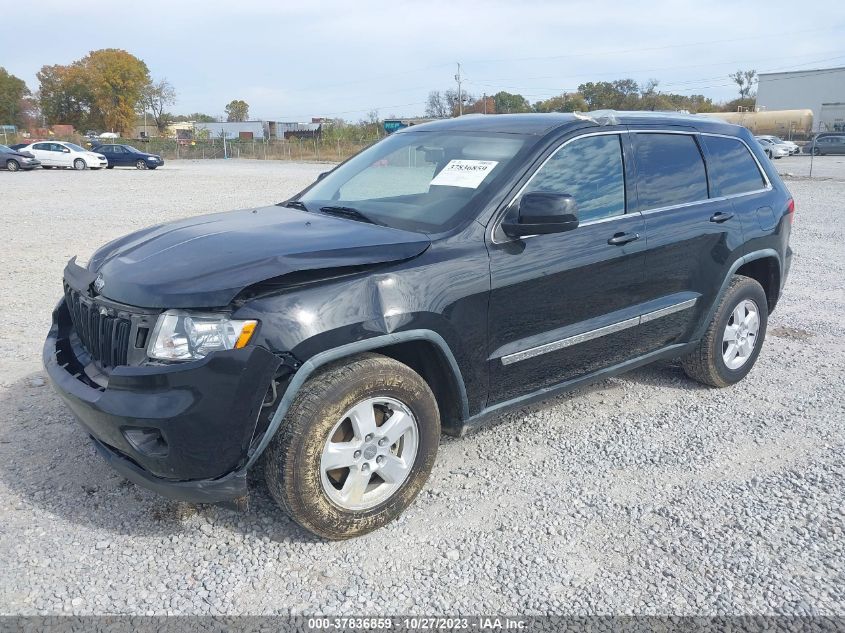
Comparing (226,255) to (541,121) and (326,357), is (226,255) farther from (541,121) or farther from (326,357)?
(541,121)

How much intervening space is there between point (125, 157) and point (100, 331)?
37.2m

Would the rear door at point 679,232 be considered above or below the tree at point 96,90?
below

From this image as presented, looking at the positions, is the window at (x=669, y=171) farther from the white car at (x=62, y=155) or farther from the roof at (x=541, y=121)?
the white car at (x=62, y=155)

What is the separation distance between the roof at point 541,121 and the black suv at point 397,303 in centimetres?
3

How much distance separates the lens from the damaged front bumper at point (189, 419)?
2.72m

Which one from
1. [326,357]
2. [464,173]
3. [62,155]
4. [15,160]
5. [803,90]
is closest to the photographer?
[326,357]

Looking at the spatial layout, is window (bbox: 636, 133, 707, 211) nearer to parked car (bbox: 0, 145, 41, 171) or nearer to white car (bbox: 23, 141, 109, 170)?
parked car (bbox: 0, 145, 41, 171)

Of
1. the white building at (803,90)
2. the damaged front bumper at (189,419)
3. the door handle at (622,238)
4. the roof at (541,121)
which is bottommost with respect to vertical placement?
the damaged front bumper at (189,419)

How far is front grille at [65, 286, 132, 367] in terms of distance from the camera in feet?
9.73

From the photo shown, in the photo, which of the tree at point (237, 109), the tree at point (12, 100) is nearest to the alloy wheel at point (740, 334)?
the tree at point (12, 100)

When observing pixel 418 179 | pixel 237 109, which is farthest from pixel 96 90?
pixel 418 179

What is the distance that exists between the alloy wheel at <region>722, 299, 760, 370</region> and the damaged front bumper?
3.51 metres

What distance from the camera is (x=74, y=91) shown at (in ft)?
272

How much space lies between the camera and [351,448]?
3094mm
